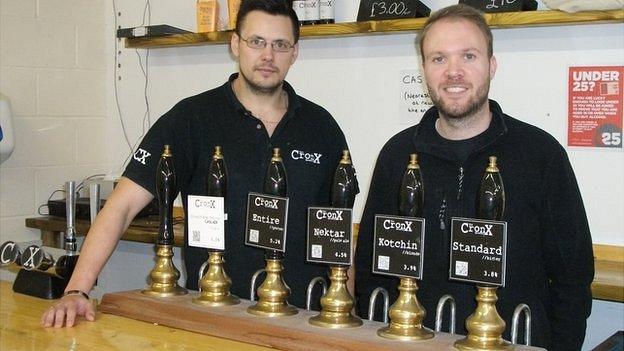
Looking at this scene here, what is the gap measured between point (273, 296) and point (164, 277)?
31 centimetres

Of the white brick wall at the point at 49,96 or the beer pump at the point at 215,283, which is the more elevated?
the white brick wall at the point at 49,96

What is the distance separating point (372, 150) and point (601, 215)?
3.32 ft

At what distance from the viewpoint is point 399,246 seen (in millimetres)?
1496

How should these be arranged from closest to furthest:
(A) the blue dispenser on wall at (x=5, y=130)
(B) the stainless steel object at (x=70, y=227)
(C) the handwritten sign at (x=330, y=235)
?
(C) the handwritten sign at (x=330, y=235) → (B) the stainless steel object at (x=70, y=227) → (A) the blue dispenser on wall at (x=5, y=130)

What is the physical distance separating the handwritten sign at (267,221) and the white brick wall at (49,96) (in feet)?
8.61

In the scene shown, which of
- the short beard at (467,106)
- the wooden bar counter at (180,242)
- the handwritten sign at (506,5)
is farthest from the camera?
the handwritten sign at (506,5)

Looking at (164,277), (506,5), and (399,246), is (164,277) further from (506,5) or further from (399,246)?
(506,5)

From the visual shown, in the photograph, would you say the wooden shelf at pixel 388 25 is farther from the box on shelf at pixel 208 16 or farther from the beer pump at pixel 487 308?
the beer pump at pixel 487 308

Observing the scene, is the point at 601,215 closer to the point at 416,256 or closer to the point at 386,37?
the point at 386,37

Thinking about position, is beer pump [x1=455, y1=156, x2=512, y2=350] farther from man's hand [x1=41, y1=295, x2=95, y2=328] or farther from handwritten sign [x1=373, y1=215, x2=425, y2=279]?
man's hand [x1=41, y1=295, x2=95, y2=328]

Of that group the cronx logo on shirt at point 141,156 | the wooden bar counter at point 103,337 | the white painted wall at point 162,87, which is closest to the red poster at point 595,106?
the white painted wall at point 162,87

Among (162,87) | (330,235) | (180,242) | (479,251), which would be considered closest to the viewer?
(479,251)

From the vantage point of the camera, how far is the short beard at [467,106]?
200 cm

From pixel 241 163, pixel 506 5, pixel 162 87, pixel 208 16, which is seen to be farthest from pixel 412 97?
pixel 162 87
